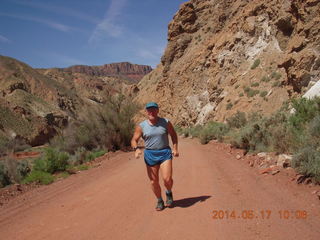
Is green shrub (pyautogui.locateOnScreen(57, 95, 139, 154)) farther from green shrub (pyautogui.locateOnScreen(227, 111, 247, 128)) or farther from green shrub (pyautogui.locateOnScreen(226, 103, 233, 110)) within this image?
green shrub (pyautogui.locateOnScreen(226, 103, 233, 110))

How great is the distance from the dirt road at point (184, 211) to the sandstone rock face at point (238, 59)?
9.94 metres

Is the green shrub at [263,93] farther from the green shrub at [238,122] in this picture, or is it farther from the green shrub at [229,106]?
the green shrub at [238,122]

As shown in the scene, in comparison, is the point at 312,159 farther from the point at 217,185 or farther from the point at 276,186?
the point at 217,185

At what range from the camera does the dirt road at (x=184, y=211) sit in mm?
4152

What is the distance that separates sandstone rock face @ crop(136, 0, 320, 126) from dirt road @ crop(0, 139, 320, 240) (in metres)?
9.94

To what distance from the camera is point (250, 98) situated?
21.4m

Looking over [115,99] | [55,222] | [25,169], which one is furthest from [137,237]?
[115,99]

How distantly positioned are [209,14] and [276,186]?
43.4 meters

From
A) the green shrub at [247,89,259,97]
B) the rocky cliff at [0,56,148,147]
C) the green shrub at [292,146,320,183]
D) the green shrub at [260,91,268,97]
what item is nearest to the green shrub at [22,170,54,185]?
the green shrub at [292,146,320,183]
